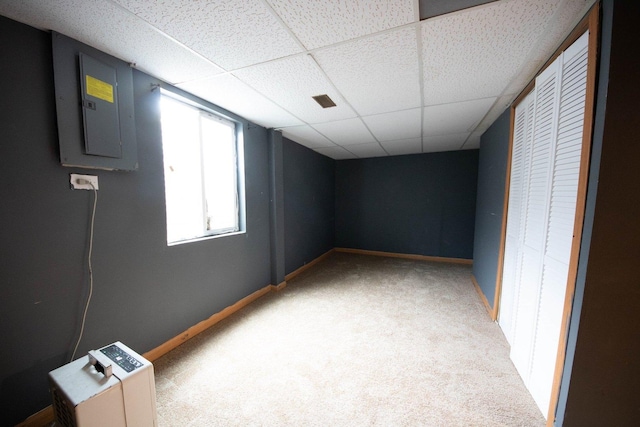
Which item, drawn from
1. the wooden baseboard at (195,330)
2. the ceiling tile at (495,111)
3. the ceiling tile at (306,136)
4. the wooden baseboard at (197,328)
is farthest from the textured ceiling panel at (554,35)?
the wooden baseboard at (197,328)

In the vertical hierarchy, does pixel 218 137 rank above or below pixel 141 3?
below

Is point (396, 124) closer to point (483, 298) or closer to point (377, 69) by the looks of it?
point (377, 69)

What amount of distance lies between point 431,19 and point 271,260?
3105 mm

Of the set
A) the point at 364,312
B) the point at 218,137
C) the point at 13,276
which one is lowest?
the point at 364,312

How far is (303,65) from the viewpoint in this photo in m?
1.60

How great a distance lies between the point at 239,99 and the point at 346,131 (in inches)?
61.9

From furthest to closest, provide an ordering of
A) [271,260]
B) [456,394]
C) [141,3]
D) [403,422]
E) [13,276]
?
[271,260], [456,394], [403,422], [13,276], [141,3]

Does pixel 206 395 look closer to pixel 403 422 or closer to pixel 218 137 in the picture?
pixel 403 422

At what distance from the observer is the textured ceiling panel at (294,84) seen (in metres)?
1.61

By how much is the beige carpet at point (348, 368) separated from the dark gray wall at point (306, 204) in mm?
1212

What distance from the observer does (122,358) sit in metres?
1.20

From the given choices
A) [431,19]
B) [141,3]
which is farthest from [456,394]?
[141,3]

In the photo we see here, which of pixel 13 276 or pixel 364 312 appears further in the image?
pixel 364 312

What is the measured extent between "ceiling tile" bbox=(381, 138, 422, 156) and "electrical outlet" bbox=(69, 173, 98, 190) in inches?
149
